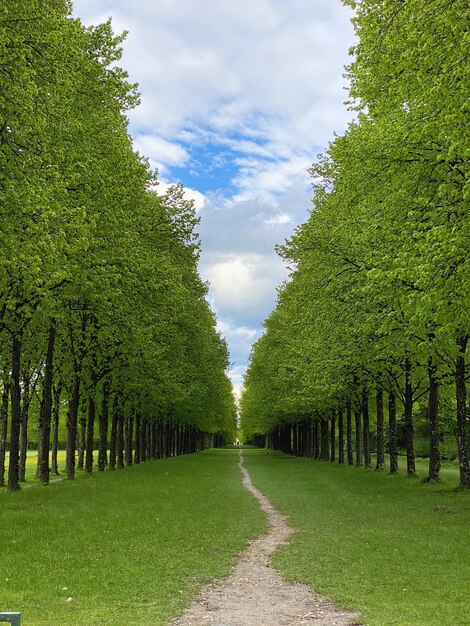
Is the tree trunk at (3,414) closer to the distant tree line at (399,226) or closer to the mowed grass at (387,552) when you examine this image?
the mowed grass at (387,552)

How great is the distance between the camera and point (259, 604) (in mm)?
10016

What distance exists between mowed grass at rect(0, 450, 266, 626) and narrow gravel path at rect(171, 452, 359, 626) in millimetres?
404

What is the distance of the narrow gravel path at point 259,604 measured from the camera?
908 cm

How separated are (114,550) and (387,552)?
21.5ft

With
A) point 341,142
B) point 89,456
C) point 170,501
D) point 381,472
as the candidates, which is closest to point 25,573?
point 170,501

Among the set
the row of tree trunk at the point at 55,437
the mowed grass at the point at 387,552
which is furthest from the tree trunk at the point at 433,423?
the row of tree trunk at the point at 55,437

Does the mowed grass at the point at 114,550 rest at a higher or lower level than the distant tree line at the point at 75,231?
lower

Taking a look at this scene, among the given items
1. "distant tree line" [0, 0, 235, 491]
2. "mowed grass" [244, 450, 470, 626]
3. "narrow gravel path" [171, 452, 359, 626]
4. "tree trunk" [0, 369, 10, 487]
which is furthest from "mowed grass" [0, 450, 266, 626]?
"tree trunk" [0, 369, 10, 487]

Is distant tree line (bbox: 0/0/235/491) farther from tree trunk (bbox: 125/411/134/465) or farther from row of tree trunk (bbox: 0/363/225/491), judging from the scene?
tree trunk (bbox: 125/411/134/465)

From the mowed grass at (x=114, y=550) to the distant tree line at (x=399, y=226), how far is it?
8489mm

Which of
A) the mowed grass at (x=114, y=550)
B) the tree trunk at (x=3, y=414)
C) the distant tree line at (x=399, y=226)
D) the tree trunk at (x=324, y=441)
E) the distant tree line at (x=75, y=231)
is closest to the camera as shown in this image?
the mowed grass at (x=114, y=550)

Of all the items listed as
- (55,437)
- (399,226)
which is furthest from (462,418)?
(55,437)

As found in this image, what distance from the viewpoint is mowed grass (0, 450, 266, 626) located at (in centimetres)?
975

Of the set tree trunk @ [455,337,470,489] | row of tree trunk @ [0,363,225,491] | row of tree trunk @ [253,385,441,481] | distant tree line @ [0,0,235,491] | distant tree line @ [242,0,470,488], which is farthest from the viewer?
row of tree trunk @ [253,385,441,481]
